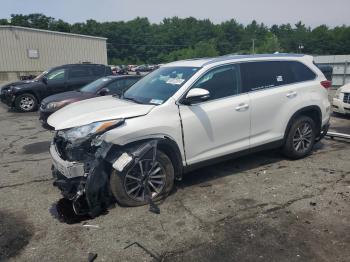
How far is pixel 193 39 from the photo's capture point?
11506 centimetres

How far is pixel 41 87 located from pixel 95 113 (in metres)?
9.72

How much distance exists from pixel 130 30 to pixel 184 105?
360 ft

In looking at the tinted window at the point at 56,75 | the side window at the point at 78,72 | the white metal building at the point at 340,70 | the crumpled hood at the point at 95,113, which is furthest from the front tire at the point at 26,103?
the white metal building at the point at 340,70

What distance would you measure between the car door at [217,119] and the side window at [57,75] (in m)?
9.57

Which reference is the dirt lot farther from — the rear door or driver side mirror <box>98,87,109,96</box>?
driver side mirror <box>98,87,109,96</box>

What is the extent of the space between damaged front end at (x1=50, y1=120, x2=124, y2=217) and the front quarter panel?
0.10 m

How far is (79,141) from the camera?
399cm

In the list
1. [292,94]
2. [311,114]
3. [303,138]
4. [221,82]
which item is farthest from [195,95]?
[311,114]

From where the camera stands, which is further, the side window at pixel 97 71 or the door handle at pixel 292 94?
the side window at pixel 97 71

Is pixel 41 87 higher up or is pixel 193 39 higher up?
pixel 193 39

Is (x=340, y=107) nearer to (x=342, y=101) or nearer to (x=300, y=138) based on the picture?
(x=342, y=101)

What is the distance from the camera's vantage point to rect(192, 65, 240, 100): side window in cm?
478

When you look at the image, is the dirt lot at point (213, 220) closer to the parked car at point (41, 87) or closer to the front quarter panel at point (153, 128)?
the front quarter panel at point (153, 128)

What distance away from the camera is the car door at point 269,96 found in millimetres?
5148
